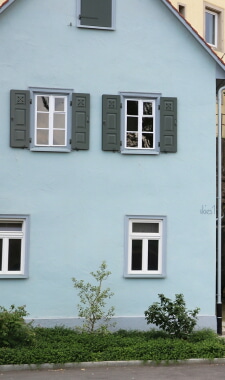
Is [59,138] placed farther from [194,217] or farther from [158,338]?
[158,338]

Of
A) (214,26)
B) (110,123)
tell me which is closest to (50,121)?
(110,123)

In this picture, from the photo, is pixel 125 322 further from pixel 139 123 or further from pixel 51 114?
pixel 51 114

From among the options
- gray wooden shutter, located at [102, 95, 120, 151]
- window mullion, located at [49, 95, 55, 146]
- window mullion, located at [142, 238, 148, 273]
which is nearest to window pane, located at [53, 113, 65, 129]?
window mullion, located at [49, 95, 55, 146]

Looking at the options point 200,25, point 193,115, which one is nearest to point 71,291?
point 193,115

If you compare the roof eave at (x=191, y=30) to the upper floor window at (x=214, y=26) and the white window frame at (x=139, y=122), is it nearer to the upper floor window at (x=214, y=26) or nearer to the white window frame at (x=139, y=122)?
the white window frame at (x=139, y=122)

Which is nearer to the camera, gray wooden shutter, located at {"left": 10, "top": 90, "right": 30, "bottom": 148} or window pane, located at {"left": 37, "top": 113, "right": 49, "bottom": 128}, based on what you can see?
gray wooden shutter, located at {"left": 10, "top": 90, "right": 30, "bottom": 148}

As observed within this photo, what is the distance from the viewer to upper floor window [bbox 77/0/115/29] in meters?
18.1

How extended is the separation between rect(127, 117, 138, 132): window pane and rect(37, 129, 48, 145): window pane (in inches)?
→ 80.8

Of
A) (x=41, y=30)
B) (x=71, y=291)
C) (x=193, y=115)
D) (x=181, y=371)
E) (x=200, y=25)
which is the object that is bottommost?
(x=181, y=371)

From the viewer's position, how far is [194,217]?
18.4 meters

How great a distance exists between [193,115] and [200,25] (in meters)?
7.13

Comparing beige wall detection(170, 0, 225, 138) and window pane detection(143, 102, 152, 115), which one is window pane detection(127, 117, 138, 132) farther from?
beige wall detection(170, 0, 225, 138)

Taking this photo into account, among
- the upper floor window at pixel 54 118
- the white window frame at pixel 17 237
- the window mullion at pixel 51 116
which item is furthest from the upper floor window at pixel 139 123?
the white window frame at pixel 17 237

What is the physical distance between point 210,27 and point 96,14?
818cm
